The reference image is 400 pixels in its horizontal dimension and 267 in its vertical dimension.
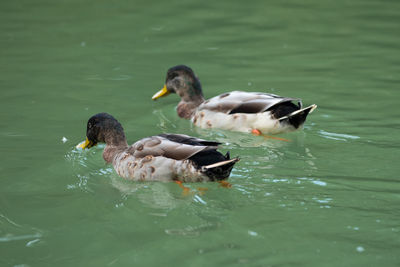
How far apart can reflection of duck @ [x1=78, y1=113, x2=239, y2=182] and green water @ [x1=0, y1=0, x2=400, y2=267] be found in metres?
0.16

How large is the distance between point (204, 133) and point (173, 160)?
2.17 meters

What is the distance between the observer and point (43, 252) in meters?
4.93

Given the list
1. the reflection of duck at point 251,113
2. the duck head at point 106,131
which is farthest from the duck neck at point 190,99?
the duck head at point 106,131

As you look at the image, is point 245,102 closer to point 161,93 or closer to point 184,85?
point 184,85

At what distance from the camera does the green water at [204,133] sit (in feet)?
16.2

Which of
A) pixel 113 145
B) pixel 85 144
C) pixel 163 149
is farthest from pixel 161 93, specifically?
pixel 163 149

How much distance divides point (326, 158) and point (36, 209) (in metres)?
3.28

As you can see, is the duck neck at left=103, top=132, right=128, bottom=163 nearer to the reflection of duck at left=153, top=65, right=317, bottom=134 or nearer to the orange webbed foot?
the orange webbed foot

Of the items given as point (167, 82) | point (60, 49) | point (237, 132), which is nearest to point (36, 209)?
point (237, 132)

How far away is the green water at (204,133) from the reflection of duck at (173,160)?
16 centimetres

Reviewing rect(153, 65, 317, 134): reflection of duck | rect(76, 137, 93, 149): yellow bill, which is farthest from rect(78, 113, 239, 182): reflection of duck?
rect(153, 65, 317, 134): reflection of duck

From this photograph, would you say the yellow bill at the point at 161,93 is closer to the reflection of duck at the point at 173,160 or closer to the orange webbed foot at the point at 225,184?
the reflection of duck at the point at 173,160

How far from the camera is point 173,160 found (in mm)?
6098

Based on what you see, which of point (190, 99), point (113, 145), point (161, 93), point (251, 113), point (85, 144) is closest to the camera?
point (113, 145)
